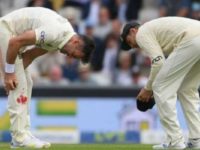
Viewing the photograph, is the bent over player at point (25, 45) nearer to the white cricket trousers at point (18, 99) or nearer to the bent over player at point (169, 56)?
the white cricket trousers at point (18, 99)

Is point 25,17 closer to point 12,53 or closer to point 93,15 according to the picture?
point 12,53

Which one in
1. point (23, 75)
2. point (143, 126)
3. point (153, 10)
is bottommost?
point (143, 126)

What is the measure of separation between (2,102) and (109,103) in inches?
77.6

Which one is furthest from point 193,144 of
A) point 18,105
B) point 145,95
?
point 18,105

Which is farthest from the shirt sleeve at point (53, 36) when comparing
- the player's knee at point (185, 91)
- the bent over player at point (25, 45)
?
the player's knee at point (185, 91)

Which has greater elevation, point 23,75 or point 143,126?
point 23,75

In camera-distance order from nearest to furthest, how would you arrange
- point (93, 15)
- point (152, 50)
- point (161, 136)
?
1. point (152, 50)
2. point (161, 136)
3. point (93, 15)

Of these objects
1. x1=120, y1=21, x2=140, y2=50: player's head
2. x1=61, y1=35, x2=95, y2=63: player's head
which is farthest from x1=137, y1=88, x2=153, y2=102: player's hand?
x1=61, y1=35, x2=95, y2=63: player's head

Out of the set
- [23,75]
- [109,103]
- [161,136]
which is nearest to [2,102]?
[109,103]

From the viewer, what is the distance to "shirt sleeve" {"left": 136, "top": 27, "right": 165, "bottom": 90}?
10.8 meters

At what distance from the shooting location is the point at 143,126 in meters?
17.1

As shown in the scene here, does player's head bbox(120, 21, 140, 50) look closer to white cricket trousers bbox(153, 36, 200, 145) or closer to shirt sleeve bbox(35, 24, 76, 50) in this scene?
white cricket trousers bbox(153, 36, 200, 145)

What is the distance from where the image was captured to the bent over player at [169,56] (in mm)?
10914

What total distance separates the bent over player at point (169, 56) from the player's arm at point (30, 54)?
1.15 meters
